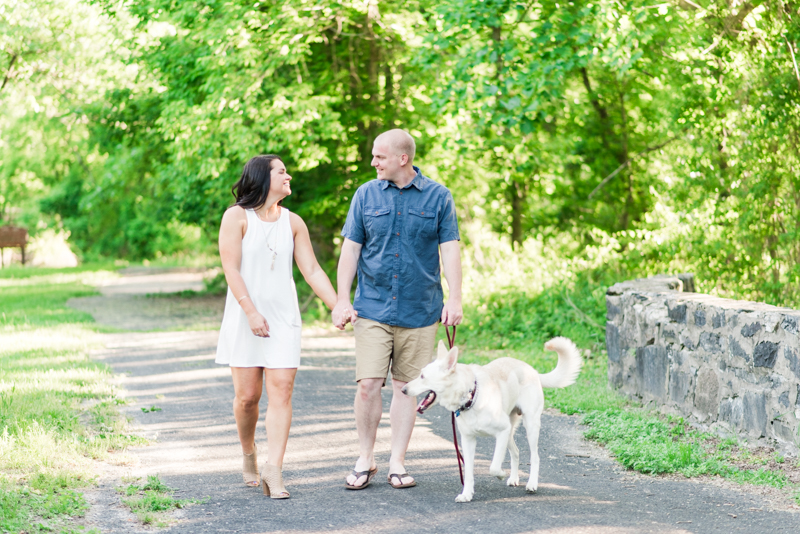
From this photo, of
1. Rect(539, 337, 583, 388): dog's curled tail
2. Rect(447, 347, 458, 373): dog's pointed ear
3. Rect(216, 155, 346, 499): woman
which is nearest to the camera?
Rect(447, 347, 458, 373): dog's pointed ear

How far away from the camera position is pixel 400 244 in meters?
5.05

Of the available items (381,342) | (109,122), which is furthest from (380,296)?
(109,122)

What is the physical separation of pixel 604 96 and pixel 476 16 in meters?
8.23

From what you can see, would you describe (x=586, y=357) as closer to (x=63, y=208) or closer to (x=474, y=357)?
(x=474, y=357)

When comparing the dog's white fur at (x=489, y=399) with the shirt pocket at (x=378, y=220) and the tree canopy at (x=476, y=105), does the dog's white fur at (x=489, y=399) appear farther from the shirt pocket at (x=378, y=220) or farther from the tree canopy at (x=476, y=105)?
the tree canopy at (x=476, y=105)

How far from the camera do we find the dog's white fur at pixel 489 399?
4586mm

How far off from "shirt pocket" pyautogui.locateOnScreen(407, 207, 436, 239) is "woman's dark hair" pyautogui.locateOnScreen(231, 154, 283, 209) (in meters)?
0.94

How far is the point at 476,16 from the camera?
400 inches

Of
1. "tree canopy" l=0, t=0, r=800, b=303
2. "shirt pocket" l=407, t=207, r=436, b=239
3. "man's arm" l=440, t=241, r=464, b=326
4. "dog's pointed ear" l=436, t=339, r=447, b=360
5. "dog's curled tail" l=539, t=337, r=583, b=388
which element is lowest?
"dog's curled tail" l=539, t=337, r=583, b=388

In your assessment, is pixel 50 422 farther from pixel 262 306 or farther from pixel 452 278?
pixel 452 278

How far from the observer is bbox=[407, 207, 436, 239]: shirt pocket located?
505 centimetres

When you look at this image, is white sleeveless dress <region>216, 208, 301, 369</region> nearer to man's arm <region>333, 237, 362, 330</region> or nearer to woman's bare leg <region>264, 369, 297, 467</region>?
woman's bare leg <region>264, 369, 297, 467</region>

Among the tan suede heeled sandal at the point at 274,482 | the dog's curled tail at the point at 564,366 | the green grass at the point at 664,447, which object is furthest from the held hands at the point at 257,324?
the green grass at the point at 664,447

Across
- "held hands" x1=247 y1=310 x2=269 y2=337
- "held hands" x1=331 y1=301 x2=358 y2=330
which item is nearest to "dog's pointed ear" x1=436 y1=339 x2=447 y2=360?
"held hands" x1=331 y1=301 x2=358 y2=330
